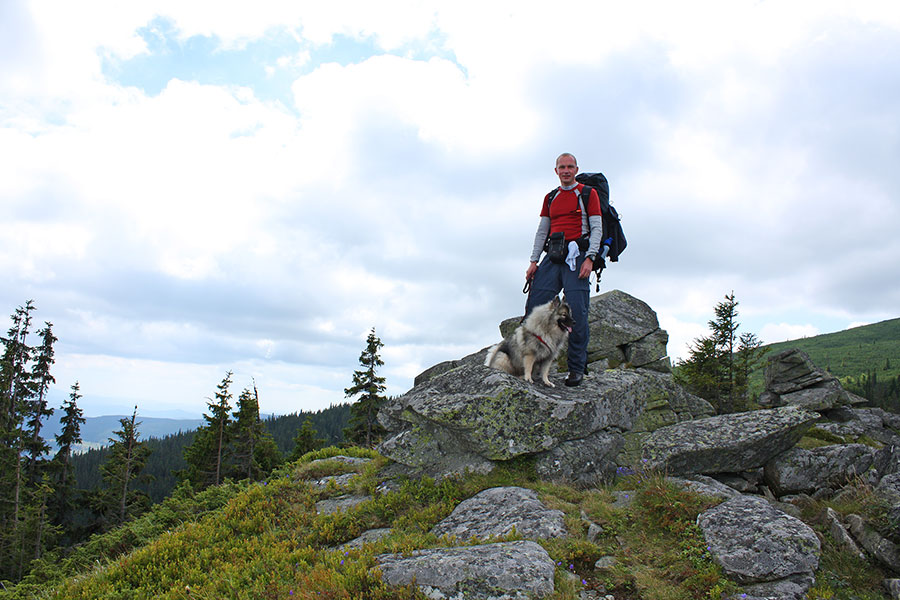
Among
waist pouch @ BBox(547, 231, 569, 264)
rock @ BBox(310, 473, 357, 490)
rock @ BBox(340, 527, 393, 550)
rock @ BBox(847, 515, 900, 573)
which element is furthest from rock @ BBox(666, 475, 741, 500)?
rock @ BBox(310, 473, 357, 490)

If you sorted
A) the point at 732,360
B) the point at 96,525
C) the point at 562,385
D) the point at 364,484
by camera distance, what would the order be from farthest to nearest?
1. the point at 96,525
2. the point at 732,360
3. the point at 562,385
4. the point at 364,484

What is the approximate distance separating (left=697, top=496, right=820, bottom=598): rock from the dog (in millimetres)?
4557

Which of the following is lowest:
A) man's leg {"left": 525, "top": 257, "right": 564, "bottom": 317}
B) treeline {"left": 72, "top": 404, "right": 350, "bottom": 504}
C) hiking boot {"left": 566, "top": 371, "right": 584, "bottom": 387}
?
treeline {"left": 72, "top": 404, "right": 350, "bottom": 504}

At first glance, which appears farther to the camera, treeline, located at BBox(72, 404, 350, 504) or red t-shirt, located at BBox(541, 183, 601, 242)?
treeline, located at BBox(72, 404, 350, 504)

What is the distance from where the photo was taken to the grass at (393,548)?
17.7 ft

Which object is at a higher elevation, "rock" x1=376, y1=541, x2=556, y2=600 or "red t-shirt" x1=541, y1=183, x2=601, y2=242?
"red t-shirt" x1=541, y1=183, x2=601, y2=242

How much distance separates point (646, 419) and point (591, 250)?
470cm

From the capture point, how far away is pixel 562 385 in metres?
10.8

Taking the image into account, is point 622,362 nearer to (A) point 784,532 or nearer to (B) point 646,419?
(B) point 646,419

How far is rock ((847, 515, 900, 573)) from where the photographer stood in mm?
5730

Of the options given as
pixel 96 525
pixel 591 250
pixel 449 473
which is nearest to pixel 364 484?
pixel 449 473

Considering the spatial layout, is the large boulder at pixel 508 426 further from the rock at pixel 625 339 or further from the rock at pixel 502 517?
the rock at pixel 625 339

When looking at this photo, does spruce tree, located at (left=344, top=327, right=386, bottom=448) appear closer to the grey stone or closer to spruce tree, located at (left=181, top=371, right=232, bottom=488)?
spruce tree, located at (left=181, top=371, right=232, bottom=488)

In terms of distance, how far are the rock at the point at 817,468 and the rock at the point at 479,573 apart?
623 cm
